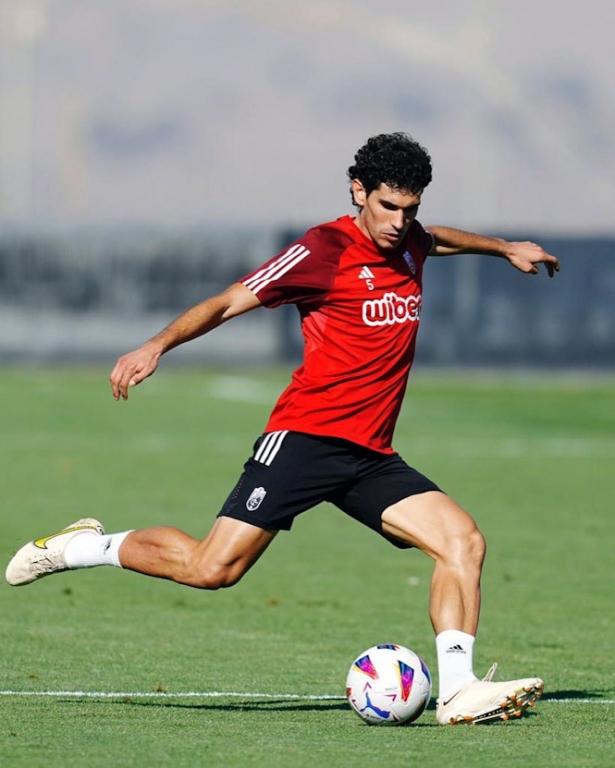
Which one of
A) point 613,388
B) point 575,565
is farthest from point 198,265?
point 575,565

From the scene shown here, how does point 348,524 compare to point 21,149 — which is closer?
point 348,524

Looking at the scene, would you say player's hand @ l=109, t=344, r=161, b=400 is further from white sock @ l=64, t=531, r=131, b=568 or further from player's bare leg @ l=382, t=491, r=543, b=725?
player's bare leg @ l=382, t=491, r=543, b=725

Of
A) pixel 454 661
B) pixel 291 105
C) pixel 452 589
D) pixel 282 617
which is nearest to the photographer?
pixel 454 661

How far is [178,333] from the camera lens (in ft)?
23.4

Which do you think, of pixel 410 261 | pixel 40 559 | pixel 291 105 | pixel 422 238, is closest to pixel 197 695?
pixel 40 559

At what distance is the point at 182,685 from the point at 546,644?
7.83 feet

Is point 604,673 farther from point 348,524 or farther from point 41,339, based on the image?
point 41,339

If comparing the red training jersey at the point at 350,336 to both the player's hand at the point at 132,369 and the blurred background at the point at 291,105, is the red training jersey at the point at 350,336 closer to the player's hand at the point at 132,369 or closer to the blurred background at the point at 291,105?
the player's hand at the point at 132,369

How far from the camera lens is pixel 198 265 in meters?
34.1

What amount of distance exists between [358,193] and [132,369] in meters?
1.38

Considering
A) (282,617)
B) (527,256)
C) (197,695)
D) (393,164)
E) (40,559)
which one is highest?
(393,164)

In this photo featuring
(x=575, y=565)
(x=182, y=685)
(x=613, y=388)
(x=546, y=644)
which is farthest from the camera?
(x=613, y=388)

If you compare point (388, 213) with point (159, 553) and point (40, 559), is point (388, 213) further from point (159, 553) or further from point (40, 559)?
point (40, 559)

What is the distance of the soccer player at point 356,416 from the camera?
7.42 metres
